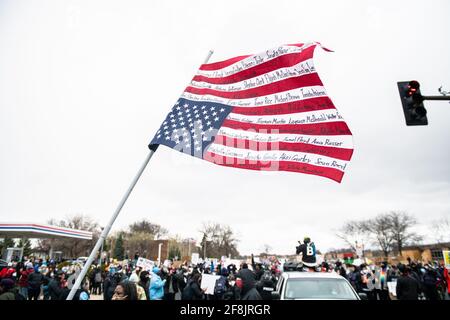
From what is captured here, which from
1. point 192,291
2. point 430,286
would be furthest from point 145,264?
point 430,286

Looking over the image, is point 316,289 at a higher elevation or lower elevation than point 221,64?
lower

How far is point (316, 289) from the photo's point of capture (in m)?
6.34

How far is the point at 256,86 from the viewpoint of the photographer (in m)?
5.64

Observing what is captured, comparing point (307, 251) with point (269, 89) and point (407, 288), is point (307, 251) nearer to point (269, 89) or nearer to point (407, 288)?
point (407, 288)

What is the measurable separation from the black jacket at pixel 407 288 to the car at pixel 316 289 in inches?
195

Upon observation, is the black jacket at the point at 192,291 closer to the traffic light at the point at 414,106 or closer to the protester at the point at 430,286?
the traffic light at the point at 414,106

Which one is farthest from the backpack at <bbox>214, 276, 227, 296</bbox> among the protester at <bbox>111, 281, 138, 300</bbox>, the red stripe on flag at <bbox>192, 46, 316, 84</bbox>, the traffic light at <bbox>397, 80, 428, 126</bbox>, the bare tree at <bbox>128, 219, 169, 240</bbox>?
the bare tree at <bbox>128, 219, 169, 240</bbox>

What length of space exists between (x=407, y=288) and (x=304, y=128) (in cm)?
851

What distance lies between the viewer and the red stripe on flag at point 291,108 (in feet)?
16.6

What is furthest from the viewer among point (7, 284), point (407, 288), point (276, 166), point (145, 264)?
point (145, 264)

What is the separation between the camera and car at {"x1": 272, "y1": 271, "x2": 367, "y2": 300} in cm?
615

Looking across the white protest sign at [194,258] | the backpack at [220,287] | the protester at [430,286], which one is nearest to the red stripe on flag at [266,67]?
the backpack at [220,287]
